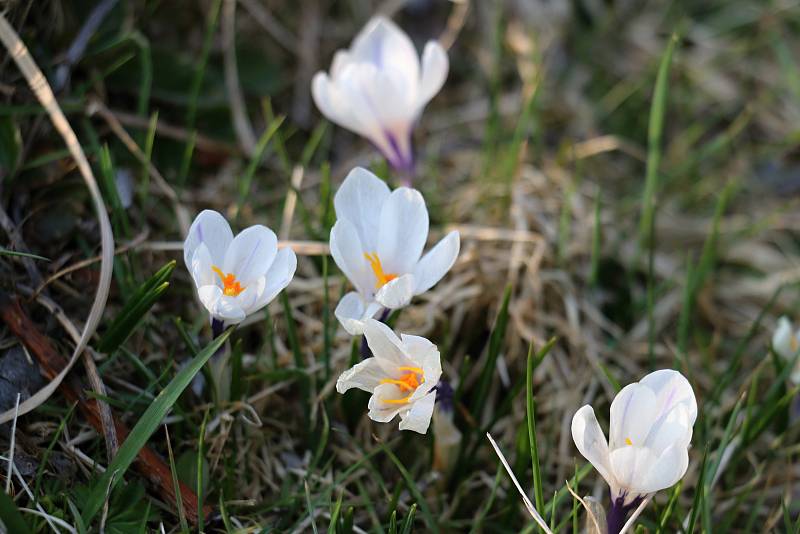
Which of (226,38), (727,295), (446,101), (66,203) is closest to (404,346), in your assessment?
(66,203)

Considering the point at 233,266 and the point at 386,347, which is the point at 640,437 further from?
the point at 233,266

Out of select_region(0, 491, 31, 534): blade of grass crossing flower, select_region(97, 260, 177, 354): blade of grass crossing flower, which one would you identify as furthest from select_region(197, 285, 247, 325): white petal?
select_region(0, 491, 31, 534): blade of grass crossing flower

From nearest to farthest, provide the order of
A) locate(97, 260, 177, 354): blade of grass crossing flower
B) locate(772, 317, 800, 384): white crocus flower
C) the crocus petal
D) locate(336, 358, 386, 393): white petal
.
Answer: the crocus petal < locate(336, 358, 386, 393): white petal < locate(97, 260, 177, 354): blade of grass crossing flower < locate(772, 317, 800, 384): white crocus flower

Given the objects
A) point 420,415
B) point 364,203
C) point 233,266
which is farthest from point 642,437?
point 233,266

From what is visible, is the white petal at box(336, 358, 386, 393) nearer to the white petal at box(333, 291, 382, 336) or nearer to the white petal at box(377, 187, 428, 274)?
the white petal at box(333, 291, 382, 336)

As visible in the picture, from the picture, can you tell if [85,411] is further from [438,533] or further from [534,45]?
[534,45]

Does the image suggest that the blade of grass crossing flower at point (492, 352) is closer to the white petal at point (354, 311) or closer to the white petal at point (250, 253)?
the white petal at point (354, 311)

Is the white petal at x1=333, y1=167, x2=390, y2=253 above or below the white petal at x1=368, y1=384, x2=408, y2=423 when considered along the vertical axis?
above

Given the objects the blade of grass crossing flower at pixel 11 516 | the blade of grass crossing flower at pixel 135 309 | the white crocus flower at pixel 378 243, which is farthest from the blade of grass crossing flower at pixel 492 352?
the blade of grass crossing flower at pixel 11 516
